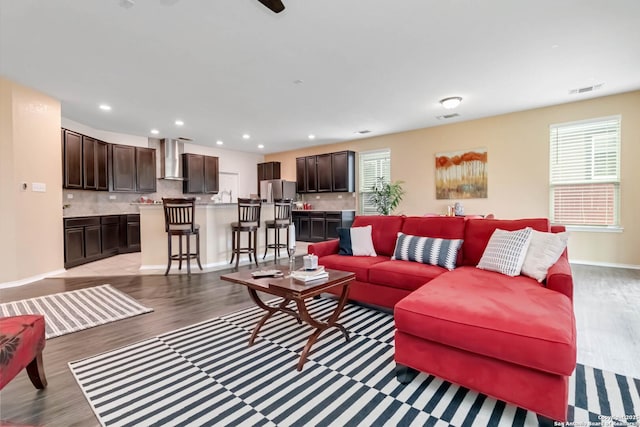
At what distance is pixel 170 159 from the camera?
735cm

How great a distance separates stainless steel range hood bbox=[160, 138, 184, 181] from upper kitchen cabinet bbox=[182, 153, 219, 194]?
→ 0.25 meters

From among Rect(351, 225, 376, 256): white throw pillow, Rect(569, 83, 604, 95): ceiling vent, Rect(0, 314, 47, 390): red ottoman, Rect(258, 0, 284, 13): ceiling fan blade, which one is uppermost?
Rect(569, 83, 604, 95): ceiling vent

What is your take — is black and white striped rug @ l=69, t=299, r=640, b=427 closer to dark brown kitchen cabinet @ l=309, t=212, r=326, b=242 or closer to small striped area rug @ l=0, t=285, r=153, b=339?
small striped area rug @ l=0, t=285, r=153, b=339

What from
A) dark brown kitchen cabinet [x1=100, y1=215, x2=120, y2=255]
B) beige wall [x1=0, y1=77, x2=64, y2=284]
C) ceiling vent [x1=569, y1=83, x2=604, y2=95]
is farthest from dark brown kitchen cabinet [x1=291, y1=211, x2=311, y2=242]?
ceiling vent [x1=569, y1=83, x2=604, y2=95]

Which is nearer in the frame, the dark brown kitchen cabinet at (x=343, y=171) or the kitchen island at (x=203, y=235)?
the kitchen island at (x=203, y=235)

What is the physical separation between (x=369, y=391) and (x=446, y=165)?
5565 millimetres

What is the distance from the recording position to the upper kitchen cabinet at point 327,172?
7.61m

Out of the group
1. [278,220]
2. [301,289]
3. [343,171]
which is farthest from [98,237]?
[301,289]

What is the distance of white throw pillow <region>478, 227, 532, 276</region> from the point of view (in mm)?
2377

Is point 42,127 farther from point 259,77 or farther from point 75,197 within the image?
point 259,77

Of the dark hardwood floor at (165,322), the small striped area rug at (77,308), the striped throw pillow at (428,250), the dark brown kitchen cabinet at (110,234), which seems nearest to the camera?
the dark hardwood floor at (165,322)

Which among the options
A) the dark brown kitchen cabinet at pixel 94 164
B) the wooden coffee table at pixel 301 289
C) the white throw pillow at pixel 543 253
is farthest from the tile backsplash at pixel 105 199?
the white throw pillow at pixel 543 253

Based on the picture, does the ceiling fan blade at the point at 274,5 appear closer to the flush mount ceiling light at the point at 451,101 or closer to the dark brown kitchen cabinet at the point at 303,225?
the flush mount ceiling light at the point at 451,101

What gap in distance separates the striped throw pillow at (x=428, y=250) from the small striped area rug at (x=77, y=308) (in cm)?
267
